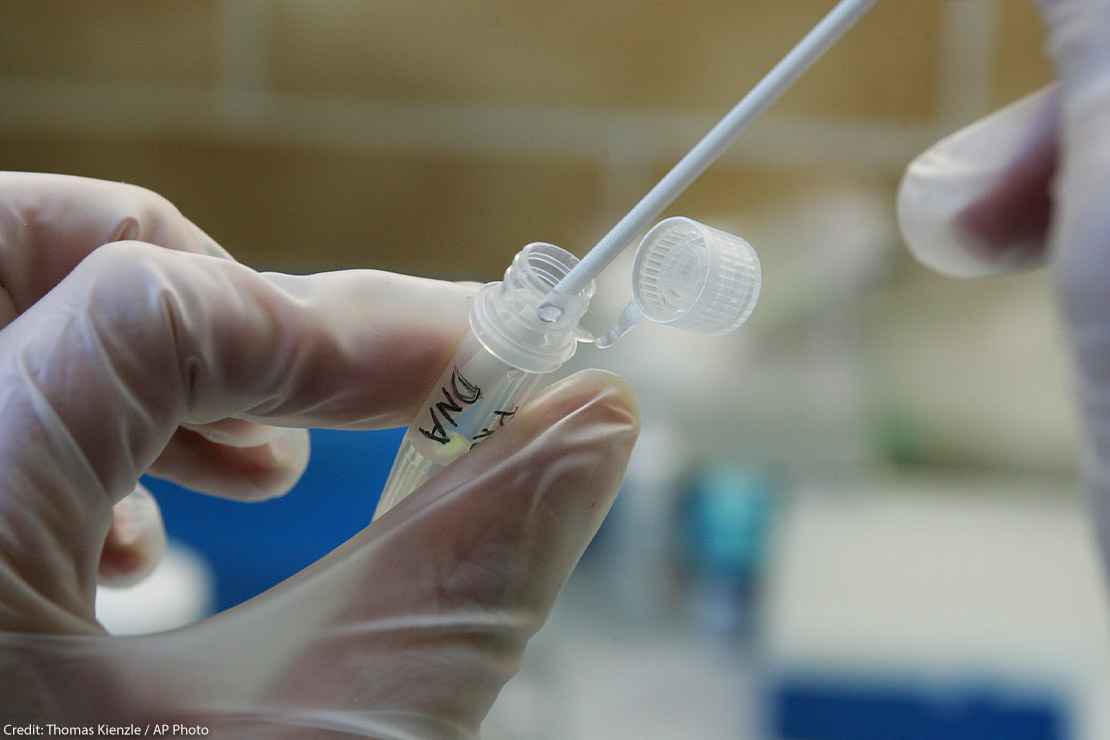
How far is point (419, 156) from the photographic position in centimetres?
163

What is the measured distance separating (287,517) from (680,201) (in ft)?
2.60

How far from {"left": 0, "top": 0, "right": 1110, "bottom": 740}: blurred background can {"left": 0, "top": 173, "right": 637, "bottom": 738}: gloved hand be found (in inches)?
37.6

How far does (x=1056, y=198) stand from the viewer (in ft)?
1.35

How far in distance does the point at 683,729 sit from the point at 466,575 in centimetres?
85

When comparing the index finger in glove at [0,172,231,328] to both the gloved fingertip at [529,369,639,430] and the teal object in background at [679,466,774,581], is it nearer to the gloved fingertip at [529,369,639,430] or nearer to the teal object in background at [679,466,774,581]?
the gloved fingertip at [529,369,639,430]

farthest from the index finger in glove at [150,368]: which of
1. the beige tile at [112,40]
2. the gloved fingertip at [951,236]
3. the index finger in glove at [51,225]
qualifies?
the beige tile at [112,40]

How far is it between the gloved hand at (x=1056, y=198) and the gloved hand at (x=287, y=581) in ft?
0.56

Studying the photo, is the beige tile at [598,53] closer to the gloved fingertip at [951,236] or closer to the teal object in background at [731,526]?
the teal object in background at [731,526]

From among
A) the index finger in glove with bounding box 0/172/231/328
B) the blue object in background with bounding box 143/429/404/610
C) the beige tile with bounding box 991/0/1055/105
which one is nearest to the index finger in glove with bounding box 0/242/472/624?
the index finger in glove with bounding box 0/172/231/328

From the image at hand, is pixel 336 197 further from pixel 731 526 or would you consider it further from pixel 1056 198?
pixel 1056 198

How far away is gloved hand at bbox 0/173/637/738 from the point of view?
1.45 feet

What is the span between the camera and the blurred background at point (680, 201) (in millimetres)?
1464

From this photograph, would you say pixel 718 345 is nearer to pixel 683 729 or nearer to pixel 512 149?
pixel 512 149

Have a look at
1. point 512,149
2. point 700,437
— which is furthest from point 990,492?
point 512,149
